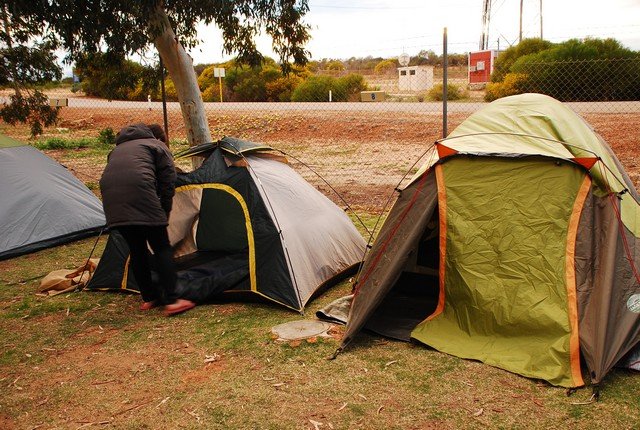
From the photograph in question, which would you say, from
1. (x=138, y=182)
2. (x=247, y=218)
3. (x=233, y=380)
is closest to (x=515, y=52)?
(x=247, y=218)

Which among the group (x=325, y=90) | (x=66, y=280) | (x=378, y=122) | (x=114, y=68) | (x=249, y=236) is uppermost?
(x=325, y=90)

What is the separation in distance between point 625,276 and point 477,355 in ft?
3.80

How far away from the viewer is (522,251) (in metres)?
4.84

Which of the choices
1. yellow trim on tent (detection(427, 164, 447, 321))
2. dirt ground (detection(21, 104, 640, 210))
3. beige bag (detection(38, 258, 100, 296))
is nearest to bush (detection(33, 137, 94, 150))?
dirt ground (detection(21, 104, 640, 210))

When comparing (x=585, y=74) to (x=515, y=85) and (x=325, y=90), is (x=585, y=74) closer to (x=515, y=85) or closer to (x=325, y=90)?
(x=515, y=85)

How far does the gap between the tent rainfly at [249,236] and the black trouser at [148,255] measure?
274 mm

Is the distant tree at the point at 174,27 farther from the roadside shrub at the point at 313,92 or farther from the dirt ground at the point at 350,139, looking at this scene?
the roadside shrub at the point at 313,92

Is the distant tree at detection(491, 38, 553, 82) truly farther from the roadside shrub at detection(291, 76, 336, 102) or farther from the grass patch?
the grass patch

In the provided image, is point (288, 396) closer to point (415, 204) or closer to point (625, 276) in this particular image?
point (415, 204)

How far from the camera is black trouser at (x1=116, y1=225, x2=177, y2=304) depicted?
229 inches

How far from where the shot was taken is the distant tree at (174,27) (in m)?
7.98

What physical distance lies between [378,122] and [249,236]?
12.6 m

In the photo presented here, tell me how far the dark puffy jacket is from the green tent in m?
1.99

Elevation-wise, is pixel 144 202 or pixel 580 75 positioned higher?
pixel 580 75
